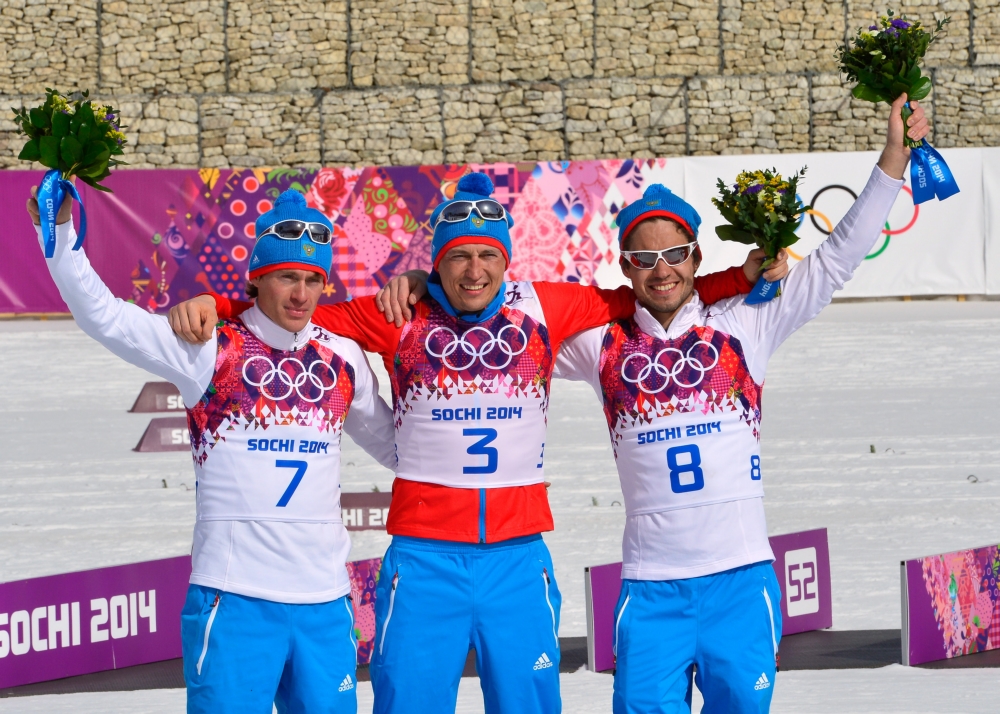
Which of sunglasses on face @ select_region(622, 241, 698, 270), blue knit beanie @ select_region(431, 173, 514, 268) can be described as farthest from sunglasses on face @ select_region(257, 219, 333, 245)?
sunglasses on face @ select_region(622, 241, 698, 270)

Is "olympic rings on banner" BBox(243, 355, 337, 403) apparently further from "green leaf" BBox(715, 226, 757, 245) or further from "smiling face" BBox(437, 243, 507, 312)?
"green leaf" BBox(715, 226, 757, 245)

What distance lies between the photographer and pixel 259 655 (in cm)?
337

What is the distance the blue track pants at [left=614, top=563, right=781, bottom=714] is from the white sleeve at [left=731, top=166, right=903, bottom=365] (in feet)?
2.56

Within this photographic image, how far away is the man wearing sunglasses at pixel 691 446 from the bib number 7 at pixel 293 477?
37.6 inches

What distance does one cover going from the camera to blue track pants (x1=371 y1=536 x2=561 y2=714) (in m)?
3.54

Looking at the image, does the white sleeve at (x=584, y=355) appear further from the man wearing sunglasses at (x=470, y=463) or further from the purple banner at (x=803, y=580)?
the purple banner at (x=803, y=580)

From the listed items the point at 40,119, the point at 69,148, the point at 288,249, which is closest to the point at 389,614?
the point at 288,249

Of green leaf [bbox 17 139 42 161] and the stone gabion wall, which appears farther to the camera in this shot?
the stone gabion wall

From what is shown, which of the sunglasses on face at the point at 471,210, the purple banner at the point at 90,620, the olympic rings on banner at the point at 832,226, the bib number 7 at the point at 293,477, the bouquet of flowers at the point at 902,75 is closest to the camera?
the bib number 7 at the point at 293,477

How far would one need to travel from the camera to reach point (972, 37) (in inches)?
838

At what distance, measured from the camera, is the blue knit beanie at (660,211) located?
3885mm

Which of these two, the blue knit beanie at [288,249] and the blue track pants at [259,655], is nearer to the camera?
the blue track pants at [259,655]

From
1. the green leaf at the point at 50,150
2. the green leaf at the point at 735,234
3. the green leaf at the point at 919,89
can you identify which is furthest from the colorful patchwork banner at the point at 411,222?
the green leaf at the point at 50,150

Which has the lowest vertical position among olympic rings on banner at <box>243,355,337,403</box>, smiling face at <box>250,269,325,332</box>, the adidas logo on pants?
the adidas logo on pants
